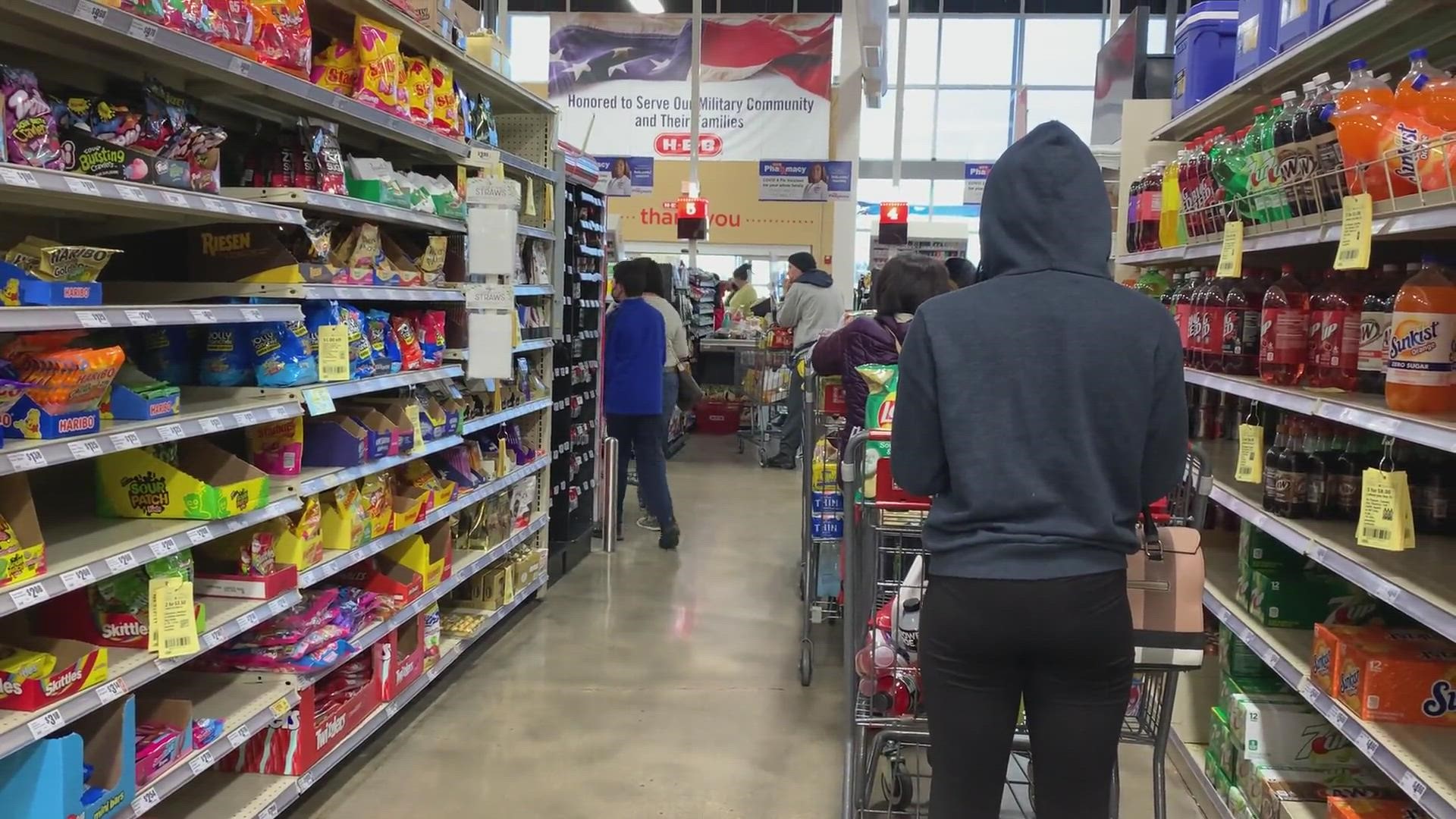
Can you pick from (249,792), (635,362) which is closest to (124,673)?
(249,792)

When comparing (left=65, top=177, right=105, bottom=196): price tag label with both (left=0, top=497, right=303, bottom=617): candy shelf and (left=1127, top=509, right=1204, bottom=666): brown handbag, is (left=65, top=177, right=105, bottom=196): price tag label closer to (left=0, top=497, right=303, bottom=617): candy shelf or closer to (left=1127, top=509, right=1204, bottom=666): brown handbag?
(left=0, top=497, right=303, bottom=617): candy shelf

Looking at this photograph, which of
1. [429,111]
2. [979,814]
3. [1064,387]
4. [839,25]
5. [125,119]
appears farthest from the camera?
[839,25]

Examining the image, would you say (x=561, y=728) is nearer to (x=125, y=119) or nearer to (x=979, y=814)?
(x=979, y=814)

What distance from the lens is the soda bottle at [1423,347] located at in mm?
2152

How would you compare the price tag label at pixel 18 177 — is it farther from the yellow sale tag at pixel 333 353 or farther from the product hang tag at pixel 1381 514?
the product hang tag at pixel 1381 514

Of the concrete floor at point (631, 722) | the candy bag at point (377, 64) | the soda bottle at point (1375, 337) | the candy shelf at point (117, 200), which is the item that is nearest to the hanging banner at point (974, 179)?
the concrete floor at point (631, 722)

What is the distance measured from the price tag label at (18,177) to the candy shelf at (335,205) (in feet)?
3.15

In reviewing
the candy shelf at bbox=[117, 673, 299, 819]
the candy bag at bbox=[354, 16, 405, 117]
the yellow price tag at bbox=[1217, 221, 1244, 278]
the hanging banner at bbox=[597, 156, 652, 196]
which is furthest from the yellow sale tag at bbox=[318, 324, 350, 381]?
the hanging banner at bbox=[597, 156, 652, 196]

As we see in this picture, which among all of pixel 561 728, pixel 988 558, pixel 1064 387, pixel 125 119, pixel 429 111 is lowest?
pixel 561 728

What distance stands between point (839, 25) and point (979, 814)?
15162 millimetres

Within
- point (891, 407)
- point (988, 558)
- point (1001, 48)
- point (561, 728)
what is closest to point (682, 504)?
point (561, 728)

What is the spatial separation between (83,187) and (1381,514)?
2.79 metres

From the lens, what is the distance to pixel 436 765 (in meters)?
3.50

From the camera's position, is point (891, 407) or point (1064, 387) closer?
point (1064, 387)
